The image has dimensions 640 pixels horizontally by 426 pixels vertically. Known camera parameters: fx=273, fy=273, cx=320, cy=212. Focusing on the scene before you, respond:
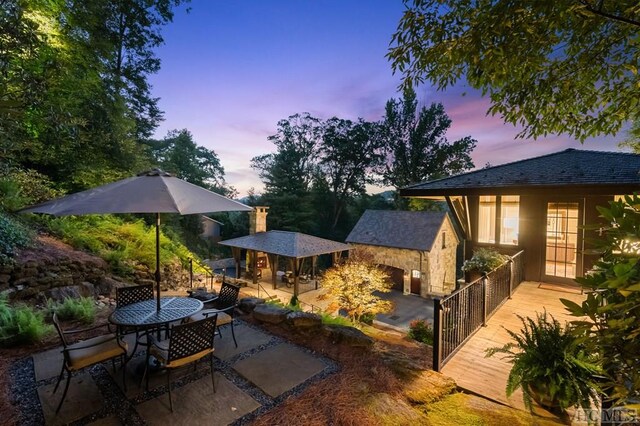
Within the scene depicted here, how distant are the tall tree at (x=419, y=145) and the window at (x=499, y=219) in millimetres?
A: 21827

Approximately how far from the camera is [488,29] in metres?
2.44

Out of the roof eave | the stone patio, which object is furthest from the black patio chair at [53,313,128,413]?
the roof eave

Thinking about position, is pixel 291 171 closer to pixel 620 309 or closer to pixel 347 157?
pixel 347 157

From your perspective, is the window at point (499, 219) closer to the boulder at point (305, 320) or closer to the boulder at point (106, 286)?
the boulder at point (305, 320)

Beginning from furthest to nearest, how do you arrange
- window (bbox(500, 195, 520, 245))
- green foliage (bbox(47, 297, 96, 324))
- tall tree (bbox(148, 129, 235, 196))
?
tall tree (bbox(148, 129, 235, 196)), window (bbox(500, 195, 520, 245)), green foliage (bbox(47, 297, 96, 324))

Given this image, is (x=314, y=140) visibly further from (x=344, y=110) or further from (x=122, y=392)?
(x=122, y=392)

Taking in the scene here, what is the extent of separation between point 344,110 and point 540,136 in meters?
28.7

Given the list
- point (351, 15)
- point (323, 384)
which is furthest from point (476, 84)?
point (351, 15)

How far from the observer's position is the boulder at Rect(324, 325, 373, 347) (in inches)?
159

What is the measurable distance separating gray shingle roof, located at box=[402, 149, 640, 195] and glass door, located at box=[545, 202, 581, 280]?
→ 977 millimetres

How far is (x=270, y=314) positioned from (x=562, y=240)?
756cm

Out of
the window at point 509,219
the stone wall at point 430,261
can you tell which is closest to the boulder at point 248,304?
the window at point 509,219

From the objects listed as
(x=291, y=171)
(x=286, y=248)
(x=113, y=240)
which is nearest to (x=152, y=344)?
(x=113, y=240)

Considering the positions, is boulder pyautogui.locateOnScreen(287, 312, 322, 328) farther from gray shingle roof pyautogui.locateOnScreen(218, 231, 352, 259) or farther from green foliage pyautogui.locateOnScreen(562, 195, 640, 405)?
gray shingle roof pyautogui.locateOnScreen(218, 231, 352, 259)
